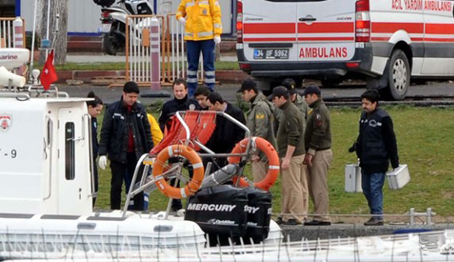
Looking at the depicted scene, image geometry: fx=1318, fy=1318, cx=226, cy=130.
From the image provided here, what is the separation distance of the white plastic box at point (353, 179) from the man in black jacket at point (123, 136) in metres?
Result: 2.12

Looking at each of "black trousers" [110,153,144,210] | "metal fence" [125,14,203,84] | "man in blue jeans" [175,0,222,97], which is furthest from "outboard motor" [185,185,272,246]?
"metal fence" [125,14,203,84]

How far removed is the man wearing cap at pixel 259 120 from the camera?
13.8m

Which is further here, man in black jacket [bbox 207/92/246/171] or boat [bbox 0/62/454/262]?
man in black jacket [bbox 207/92/246/171]

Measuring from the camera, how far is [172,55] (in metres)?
23.0

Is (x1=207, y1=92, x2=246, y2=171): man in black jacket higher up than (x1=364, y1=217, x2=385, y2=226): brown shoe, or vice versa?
(x1=207, y1=92, x2=246, y2=171): man in black jacket

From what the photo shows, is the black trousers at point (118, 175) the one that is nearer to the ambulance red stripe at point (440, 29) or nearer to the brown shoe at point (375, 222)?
the brown shoe at point (375, 222)

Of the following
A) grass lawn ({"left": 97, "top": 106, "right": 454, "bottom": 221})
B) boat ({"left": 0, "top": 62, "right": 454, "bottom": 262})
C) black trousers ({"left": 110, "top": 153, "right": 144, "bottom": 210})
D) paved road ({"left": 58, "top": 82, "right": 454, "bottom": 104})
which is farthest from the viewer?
paved road ({"left": 58, "top": 82, "right": 454, "bottom": 104})

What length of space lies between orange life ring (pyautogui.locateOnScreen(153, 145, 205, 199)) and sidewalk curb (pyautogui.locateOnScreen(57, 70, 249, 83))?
13.9 m

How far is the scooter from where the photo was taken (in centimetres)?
3047

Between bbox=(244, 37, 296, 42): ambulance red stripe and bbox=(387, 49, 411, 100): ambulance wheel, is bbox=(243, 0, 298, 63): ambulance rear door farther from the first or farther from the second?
bbox=(387, 49, 411, 100): ambulance wheel

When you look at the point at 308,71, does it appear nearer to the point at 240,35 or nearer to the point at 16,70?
the point at 240,35

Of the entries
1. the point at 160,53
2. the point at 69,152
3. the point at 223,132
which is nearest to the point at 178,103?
the point at 223,132

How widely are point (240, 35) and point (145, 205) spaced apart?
7227mm

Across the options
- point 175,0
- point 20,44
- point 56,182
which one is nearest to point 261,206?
point 56,182
